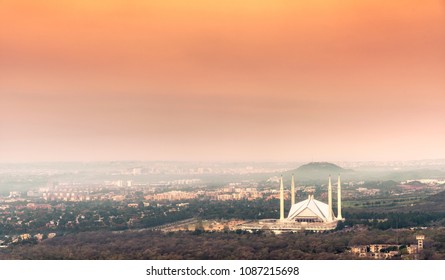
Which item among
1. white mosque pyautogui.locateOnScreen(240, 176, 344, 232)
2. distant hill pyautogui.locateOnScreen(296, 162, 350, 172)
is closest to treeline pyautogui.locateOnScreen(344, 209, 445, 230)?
white mosque pyautogui.locateOnScreen(240, 176, 344, 232)

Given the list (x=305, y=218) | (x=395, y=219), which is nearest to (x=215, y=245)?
(x=305, y=218)

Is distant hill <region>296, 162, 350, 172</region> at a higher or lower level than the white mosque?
higher

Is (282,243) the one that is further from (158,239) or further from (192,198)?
(192,198)

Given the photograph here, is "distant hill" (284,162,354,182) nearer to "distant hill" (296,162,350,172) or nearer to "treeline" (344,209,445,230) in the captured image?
"distant hill" (296,162,350,172)

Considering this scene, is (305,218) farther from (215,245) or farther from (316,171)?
(215,245)

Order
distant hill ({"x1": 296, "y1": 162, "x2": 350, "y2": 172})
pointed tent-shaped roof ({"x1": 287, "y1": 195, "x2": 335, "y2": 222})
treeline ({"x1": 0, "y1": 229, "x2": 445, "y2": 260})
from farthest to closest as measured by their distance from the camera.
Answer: distant hill ({"x1": 296, "y1": 162, "x2": 350, "y2": 172})
pointed tent-shaped roof ({"x1": 287, "y1": 195, "x2": 335, "y2": 222})
treeline ({"x1": 0, "y1": 229, "x2": 445, "y2": 260})

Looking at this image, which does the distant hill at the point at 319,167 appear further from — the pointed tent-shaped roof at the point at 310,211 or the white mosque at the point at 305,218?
the pointed tent-shaped roof at the point at 310,211

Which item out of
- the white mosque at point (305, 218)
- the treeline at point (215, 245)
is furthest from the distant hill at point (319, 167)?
the treeline at point (215, 245)
